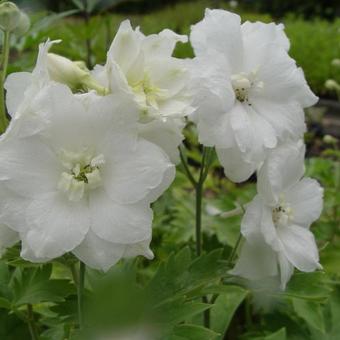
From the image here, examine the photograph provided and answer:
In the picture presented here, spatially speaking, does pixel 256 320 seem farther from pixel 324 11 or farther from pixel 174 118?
pixel 324 11

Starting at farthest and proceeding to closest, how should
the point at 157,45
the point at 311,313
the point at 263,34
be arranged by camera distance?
the point at 311,313
the point at 263,34
the point at 157,45

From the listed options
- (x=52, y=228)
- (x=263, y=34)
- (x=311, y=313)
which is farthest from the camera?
(x=311, y=313)

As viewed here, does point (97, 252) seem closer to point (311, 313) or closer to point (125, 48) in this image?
point (125, 48)

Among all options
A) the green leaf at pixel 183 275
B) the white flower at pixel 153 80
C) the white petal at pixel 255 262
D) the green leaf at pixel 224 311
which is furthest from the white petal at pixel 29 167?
the green leaf at pixel 224 311

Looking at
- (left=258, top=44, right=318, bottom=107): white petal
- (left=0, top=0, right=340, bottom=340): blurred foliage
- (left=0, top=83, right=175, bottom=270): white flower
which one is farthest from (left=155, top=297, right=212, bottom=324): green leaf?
(left=258, top=44, right=318, bottom=107): white petal

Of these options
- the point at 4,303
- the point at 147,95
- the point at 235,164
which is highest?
the point at 147,95

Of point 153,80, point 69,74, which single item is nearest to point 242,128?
point 153,80
